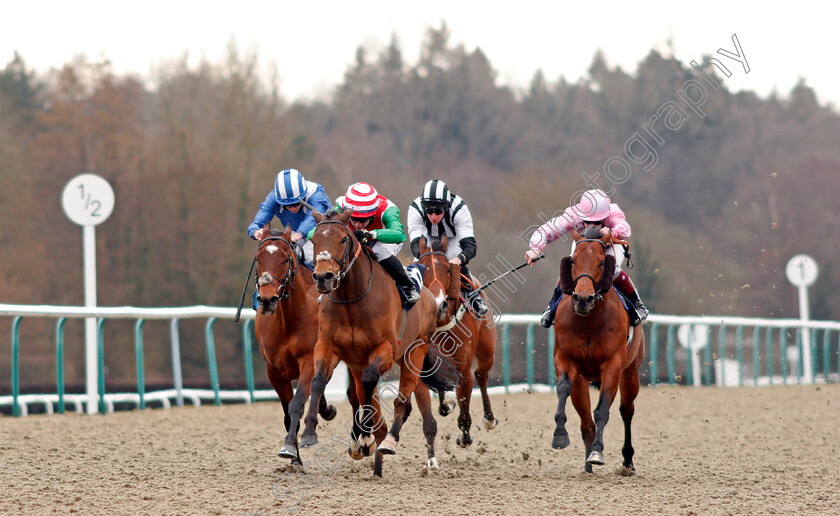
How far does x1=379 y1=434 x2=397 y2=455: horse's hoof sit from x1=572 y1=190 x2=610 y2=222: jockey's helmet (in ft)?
7.49

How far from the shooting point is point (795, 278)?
20.3m

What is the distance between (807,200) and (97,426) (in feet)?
89.2

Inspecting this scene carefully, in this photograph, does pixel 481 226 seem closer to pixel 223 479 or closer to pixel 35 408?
pixel 35 408

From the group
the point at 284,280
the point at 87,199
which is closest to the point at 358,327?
the point at 284,280

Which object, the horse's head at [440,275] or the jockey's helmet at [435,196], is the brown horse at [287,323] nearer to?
the horse's head at [440,275]

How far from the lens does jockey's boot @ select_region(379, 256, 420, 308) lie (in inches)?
281

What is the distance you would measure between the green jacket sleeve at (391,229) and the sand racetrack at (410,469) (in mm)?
1584

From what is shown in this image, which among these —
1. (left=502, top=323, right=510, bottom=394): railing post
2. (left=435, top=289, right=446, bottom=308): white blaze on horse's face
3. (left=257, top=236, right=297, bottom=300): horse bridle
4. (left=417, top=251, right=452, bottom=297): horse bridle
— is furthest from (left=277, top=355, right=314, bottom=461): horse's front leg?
(left=502, top=323, right=510, bottom=394): railing post

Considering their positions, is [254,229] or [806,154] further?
[806,154]

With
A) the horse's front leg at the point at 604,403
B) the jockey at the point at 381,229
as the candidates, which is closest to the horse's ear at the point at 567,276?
the horse's front leg at the point at 604,403

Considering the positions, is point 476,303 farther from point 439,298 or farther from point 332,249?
point 332,249

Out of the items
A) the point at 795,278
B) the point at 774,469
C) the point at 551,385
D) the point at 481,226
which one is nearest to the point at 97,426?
the point at 774,469

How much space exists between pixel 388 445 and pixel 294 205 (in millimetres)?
2028

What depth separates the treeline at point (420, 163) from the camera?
82.4ft
